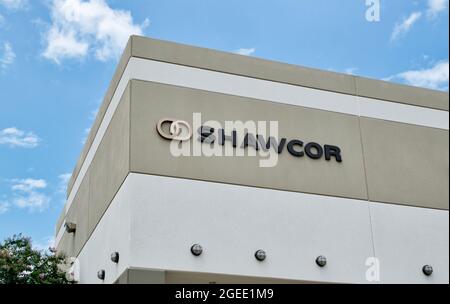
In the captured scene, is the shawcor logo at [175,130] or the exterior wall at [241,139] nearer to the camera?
the exterior wall at [241,139]

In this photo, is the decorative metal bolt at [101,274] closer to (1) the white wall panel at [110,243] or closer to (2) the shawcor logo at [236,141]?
(1) the white wall panel at [110,243]

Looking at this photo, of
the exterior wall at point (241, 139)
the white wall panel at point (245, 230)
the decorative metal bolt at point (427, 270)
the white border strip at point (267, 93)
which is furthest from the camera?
the decorative metal bolt at point (427, 270)

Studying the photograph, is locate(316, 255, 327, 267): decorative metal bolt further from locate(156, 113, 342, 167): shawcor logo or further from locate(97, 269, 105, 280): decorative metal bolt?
locate(97, 269, 105, 280): decorative metal bolt

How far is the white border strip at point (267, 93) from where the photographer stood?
12.9 m

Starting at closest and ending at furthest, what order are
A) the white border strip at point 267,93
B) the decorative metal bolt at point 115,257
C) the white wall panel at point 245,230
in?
the white wall panel at point 245,230 < the decorative metal bolt at point 115,257 < the white border strip at point 267,93

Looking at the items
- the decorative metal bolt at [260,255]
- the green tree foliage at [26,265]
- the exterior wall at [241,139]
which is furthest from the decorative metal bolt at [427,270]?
the green tree foliage at [26,265]

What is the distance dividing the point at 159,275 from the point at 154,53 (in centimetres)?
444

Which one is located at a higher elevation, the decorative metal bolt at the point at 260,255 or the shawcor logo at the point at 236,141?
the shawcor logo at the point at 236,141

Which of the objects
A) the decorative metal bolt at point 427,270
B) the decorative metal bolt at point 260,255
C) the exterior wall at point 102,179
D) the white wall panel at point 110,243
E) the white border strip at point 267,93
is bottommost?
the decorative metal bolt at point 427,270

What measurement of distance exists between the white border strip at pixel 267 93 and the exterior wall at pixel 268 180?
0.08 ft

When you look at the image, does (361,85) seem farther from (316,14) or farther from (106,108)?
(106,108)

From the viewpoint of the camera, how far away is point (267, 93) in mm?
13633

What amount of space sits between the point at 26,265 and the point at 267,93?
6457 mm
